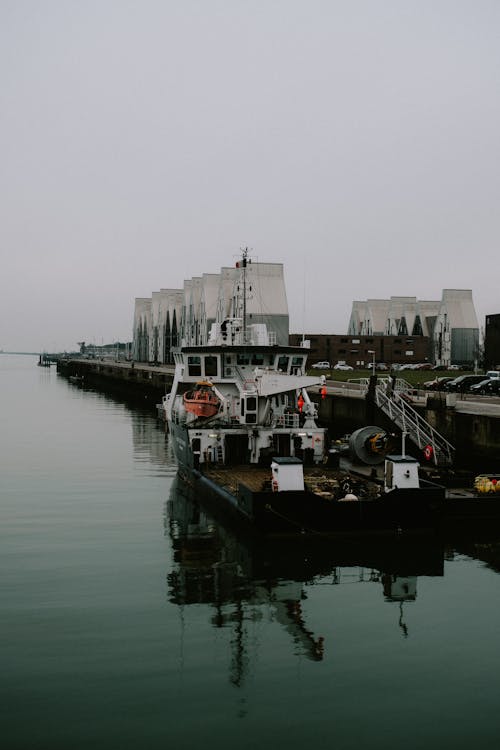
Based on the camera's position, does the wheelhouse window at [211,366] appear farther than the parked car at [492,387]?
No

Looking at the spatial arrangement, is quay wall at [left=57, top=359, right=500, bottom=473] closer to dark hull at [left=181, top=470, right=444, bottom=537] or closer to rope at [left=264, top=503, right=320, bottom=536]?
dark hull at [left=181, top=470, right=444, bottom=537]

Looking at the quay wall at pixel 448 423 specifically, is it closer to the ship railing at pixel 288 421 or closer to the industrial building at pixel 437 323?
the ship railing at pixel 288 421

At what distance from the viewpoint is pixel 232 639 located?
14.5 meters

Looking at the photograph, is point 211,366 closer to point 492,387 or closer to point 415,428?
point 415,428

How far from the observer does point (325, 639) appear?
14609 mm

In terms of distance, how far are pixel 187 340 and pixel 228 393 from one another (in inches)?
3583

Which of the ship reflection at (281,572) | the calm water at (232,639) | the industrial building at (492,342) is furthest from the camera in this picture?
the industrial building at (492,342)

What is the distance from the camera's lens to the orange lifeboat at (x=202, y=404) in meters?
29.7

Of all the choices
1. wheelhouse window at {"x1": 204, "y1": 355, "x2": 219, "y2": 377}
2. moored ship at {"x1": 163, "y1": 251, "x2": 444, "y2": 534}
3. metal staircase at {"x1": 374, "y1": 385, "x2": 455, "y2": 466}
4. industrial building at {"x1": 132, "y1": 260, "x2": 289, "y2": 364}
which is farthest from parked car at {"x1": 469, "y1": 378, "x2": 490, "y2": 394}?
wheelhouse window at {"x1": 204, "y1": 355, "x2": 219, "y2": 377}

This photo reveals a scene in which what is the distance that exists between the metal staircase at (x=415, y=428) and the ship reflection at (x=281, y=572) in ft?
33.0

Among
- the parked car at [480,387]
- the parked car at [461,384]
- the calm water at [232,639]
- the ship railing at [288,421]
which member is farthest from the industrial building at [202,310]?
the calm water at [232,639]

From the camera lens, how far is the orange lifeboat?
97.6 ft

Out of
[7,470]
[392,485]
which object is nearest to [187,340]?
[7,470]

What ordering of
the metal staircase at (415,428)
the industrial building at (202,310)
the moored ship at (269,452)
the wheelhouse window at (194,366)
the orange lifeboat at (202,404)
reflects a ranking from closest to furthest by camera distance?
the moored ship at (269,452), the orange lifeboat at (202,404), the metal staircase at (415,428), the wheelhouse window at (194,366), the industrial building at (202,310)
